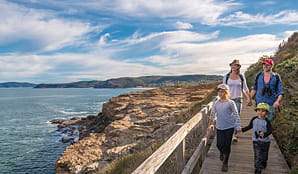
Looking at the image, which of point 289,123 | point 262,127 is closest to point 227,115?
point 262,127

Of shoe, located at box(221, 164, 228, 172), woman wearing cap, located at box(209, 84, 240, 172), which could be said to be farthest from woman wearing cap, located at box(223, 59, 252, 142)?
shoe, located at box(221, 164, 228, 172)

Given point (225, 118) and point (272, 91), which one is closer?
point (225, 118)

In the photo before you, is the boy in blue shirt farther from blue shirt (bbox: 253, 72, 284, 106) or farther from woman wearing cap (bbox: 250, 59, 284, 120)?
blue shirt (bbox: 253, 72, 284, 106)

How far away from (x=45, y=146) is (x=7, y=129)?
14.3m

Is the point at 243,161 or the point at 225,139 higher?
the point at 225,139

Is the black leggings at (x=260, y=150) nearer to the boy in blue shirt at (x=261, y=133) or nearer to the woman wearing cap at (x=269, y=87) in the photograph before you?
the boy in blue shirt at (x=261, y=133)

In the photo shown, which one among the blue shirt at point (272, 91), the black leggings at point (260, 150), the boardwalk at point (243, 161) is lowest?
the boardwalk at point (243, 161)

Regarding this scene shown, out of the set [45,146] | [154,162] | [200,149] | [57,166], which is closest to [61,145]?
[45,146]

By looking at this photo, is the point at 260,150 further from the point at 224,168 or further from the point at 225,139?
the point at 224,168

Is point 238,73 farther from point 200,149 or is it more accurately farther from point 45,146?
point 45,146

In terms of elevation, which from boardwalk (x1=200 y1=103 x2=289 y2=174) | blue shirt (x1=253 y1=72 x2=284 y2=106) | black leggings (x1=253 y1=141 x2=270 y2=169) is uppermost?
blue shirt (x1=253 y1=72 x2=284 y2=106)

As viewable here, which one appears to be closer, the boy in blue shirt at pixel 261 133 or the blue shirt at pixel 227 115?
the boy in blue shirt at pixel 261 133

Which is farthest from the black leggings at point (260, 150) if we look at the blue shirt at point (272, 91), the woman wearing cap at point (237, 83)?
the woman wearing cap at point (237, 83)

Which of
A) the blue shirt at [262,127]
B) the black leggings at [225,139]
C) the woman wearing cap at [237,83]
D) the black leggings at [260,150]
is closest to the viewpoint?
the blue shirt at [262,127]
